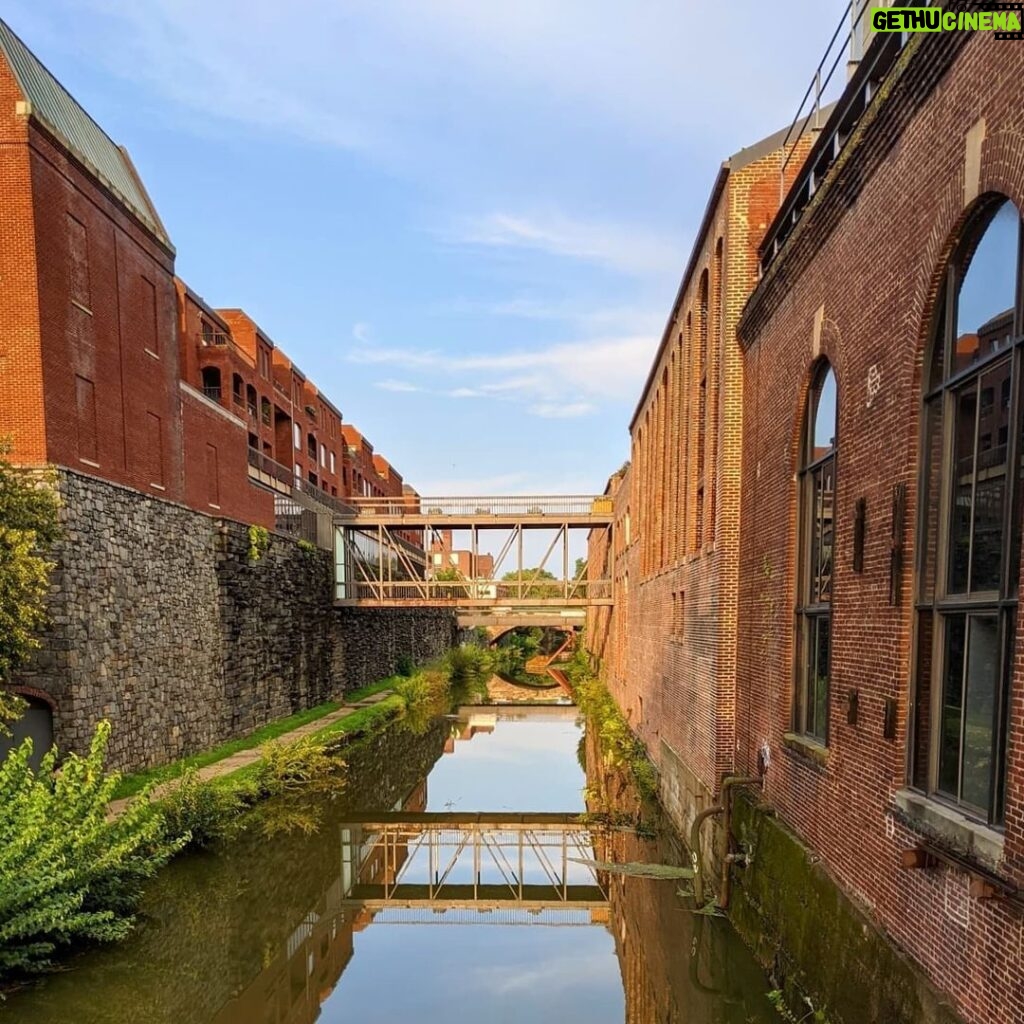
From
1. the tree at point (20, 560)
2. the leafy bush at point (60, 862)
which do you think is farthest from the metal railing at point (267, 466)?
the leafy bush at point (60, 862)

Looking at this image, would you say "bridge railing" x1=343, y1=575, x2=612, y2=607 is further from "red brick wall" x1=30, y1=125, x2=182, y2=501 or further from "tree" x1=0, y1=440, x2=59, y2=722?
"tree" x1=0, y1=440, x2=59, y2=722

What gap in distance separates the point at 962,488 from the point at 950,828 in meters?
2.31

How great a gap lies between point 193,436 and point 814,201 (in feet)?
53.2

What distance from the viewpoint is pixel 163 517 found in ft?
51.1

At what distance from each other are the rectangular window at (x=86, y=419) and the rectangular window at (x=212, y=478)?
15.6ft

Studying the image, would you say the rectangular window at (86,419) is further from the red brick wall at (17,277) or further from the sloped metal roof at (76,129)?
the sloped metal roof at (76,129)

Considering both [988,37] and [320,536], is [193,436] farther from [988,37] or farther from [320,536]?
[988,37]

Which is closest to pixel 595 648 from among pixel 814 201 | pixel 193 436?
pixel 193 436

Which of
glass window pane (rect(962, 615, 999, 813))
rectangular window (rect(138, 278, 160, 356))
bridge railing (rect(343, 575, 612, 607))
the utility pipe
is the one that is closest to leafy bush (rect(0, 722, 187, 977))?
the utility pipe

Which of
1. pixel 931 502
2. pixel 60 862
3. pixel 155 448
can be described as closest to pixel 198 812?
pixel 60 862

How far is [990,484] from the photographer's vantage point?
4410mm

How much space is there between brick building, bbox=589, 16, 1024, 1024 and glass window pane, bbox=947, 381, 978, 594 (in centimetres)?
2

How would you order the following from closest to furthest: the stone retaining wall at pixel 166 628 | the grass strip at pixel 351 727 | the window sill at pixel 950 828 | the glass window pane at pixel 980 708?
the window sill at pixel 950 828
the glass window pane at pixel 980 708
the stone retaining wall at pixel 166 628
the grass strip at pixel 351 727

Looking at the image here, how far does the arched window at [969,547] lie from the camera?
4133 millimetres
